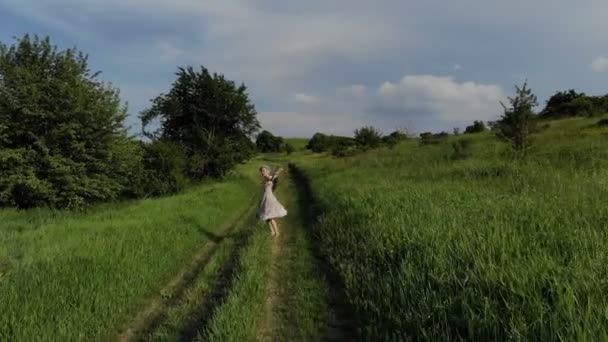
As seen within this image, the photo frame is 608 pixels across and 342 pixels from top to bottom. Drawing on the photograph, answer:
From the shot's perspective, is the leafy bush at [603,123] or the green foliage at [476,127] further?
the green foliage at [476,127]

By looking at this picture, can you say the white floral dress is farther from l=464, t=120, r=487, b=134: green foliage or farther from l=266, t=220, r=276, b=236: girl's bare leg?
l=464, t=120, r=487, b=134: green foliage

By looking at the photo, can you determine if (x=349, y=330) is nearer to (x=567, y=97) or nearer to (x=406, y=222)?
(x=406, y=222)

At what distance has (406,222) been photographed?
8766mm

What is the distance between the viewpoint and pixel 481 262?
17.3 ft

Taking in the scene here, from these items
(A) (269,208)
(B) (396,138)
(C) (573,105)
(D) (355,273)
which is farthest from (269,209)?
(B) (396,138)

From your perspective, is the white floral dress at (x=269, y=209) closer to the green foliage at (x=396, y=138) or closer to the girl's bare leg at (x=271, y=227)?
the girl's bare leg at (x=271, y=227)

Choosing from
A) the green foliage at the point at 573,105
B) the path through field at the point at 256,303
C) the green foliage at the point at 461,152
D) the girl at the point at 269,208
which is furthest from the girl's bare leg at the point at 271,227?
the green foliage at the point at 573,105

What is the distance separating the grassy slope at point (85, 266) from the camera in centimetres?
618

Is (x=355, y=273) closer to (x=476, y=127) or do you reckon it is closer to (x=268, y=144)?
(x=476, y=127)

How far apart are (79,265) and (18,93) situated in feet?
40.4

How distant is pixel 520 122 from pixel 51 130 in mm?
20999

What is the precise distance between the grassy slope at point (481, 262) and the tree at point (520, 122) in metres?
10.6

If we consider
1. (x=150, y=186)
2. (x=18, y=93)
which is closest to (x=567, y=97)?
(x=150, y=186)

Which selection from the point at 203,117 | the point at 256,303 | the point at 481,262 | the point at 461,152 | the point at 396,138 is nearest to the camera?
the point at 481,262
